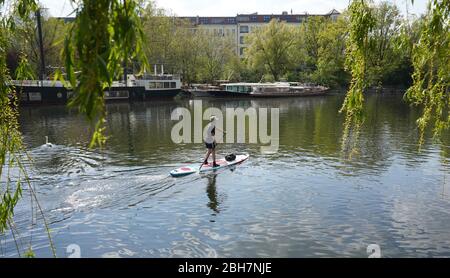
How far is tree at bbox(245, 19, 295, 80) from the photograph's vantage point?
85.3 meters

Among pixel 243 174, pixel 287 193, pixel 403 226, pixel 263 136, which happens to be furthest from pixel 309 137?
pixel 403 226

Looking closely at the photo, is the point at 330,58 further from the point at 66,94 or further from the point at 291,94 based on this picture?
the point at 66,94

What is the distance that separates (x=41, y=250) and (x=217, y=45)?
8253cm

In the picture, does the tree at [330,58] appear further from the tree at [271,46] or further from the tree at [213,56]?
the tree at [213,56]

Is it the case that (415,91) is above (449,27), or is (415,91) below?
below

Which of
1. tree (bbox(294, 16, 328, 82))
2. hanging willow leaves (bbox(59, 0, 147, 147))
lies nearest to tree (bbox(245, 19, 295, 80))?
tree (bbox(294, 16, 328, 82))

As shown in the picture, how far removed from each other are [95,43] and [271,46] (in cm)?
8515

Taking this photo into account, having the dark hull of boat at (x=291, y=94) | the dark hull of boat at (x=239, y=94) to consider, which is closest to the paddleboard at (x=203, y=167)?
the dark hull of boat at (x=239, y=94)

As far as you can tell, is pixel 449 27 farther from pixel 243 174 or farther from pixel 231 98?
pixel 231 98

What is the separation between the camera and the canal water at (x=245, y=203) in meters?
11.3

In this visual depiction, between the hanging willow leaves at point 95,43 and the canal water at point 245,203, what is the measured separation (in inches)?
305

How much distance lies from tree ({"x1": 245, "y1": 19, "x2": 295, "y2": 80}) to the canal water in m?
63.2

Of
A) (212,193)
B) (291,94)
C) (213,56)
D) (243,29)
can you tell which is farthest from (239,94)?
(243,29)

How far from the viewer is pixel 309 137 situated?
29531mm
